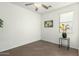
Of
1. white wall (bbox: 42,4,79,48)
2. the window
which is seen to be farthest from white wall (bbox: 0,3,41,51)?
the window

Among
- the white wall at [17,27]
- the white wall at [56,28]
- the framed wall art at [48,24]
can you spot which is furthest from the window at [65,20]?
the white wall at [17,27]

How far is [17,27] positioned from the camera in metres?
2.49

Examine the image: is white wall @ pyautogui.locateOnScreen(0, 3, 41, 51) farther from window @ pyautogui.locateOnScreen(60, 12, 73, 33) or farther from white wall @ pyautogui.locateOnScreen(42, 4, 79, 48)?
window @ pyautogui.locateOnScreen(60, 12, 73, 33)

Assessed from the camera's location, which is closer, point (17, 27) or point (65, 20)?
point (65, 20)

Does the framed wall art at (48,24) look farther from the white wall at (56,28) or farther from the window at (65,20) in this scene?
the window at (65,20)

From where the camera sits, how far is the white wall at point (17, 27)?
233 centimetres

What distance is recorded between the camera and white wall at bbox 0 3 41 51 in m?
2.33

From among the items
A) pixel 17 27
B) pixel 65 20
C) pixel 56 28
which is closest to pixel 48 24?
pixel 56 28

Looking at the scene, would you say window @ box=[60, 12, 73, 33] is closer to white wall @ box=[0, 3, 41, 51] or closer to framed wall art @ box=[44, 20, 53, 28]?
framed wall art @ box=[44, 20, 53, 28]

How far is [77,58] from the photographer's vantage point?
104cm

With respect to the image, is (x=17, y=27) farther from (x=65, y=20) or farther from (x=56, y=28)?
(x=65, y=20)

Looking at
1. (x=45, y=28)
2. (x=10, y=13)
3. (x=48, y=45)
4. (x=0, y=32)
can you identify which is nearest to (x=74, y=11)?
(x=45, y=28)

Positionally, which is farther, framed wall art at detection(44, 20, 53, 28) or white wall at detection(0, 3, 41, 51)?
→ white wall at detection(0, 3, 41, 51)

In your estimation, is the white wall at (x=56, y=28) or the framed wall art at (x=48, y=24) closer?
the framed wall art at (x=48, y=24)
